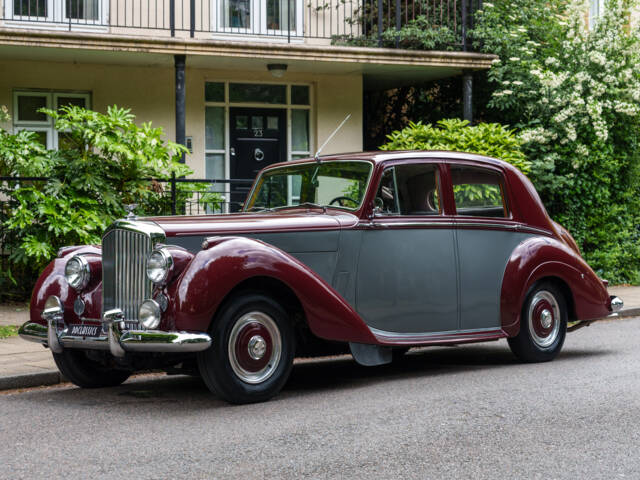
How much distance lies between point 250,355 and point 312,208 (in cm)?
168

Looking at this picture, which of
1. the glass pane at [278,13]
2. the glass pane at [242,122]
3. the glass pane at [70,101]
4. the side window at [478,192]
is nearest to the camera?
the side window at [478,192]

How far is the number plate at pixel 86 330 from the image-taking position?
644 centimetres

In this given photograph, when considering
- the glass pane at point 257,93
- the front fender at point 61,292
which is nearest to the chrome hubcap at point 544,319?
the front fender at point 61,292

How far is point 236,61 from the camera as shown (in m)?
15.2

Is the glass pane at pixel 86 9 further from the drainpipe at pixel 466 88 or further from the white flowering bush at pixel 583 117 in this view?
the white flowering bush at pixel 583 117

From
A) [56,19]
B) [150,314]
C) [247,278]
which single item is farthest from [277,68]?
[150,314]

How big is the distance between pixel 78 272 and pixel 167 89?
990 cm

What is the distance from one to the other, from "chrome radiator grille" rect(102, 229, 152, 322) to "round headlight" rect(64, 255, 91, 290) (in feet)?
0.71

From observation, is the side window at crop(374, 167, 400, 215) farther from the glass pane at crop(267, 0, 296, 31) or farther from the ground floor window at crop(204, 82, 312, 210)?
the glass pane at crop(267, 0, 296, 31)

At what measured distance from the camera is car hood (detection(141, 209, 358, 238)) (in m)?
6.50

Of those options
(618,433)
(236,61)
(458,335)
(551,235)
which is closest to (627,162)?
(236,61)

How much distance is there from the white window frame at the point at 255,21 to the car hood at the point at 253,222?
940 centimetres

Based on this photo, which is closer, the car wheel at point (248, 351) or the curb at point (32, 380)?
the car wheel at point (248, 351)

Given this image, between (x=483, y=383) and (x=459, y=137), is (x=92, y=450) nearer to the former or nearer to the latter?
(x=483, y=383)
